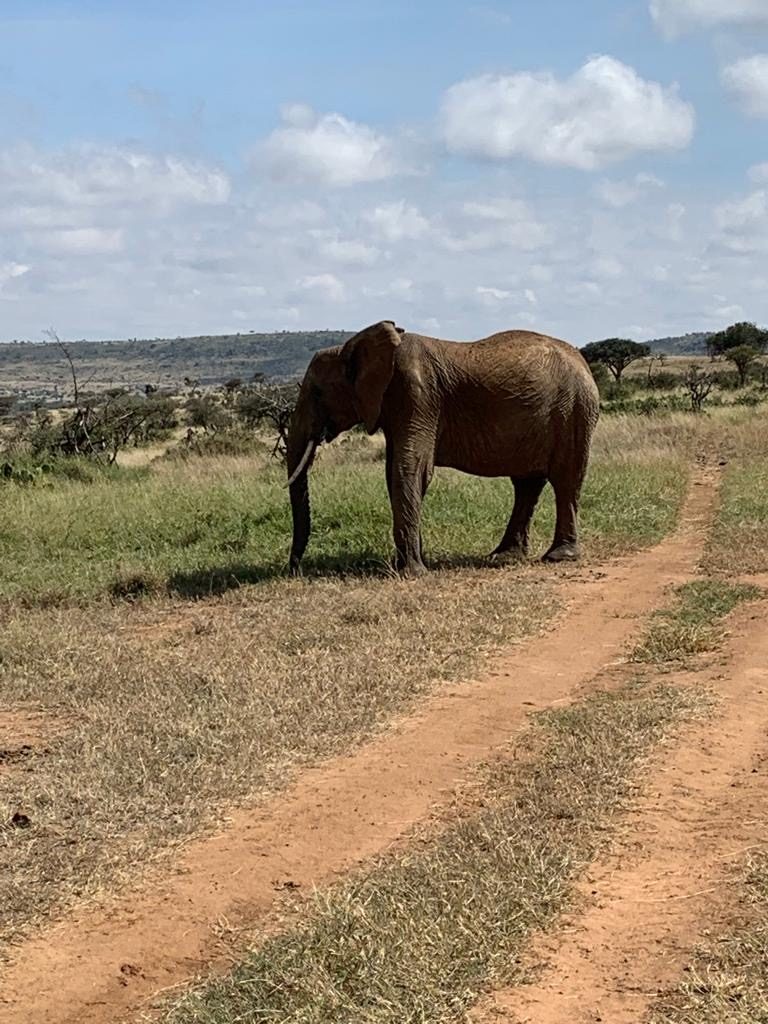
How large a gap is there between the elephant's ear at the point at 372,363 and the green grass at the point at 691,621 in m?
3.31

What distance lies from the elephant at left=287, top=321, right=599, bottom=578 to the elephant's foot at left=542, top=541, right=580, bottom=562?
13mm

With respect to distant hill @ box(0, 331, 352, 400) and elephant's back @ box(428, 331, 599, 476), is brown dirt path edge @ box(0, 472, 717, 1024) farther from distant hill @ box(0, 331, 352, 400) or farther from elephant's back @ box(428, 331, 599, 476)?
distant hill @ box(0, 331, 352, 400)

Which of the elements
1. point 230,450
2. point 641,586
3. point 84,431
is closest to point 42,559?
point 641,586

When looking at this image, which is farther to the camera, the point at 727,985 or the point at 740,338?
the point at 740,338

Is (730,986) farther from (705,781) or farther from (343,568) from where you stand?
(343,568)

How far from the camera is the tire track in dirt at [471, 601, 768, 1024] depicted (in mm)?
3592

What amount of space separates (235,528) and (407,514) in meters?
3.18

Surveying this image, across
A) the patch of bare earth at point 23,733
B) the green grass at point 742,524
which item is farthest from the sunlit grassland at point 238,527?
the patch of bare earth at point 23,733

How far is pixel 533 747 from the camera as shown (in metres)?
Answer: 6.04

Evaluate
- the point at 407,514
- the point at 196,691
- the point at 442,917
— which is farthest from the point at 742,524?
the point at 442,917

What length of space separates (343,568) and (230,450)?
54.0 feet

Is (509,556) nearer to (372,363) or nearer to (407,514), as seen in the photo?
(407,514)

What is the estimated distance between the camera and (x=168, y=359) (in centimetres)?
15725

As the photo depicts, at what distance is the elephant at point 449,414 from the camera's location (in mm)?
11133
